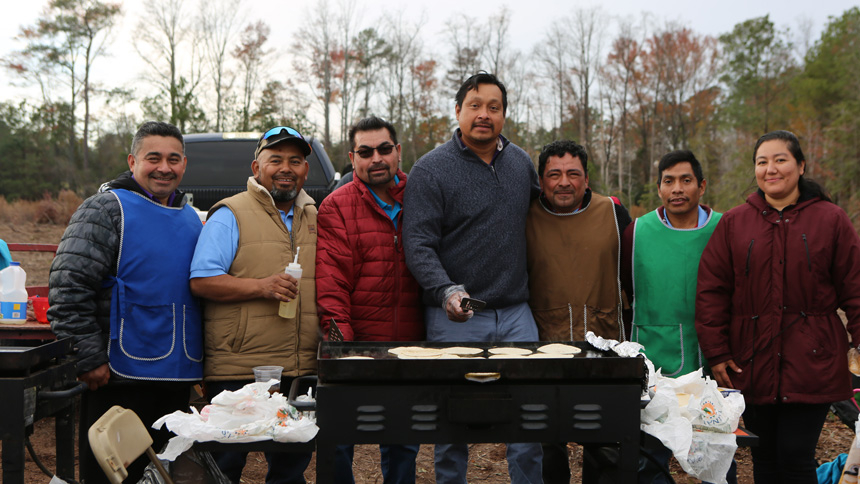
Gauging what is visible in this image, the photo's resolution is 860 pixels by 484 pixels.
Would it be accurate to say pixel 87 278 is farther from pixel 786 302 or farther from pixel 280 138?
pixel 786 302

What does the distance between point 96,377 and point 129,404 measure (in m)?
0.25

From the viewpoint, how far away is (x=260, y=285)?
2.85m

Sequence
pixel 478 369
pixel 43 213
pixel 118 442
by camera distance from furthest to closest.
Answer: pixel 43 213 < pixel 118 442 < pixel 478 369

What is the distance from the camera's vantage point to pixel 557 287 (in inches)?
126

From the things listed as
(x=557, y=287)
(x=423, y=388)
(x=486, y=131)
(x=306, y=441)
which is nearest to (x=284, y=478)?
(x=306, y=441)

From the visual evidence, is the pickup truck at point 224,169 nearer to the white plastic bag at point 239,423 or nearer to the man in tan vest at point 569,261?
the man in tan vest at point 569,261

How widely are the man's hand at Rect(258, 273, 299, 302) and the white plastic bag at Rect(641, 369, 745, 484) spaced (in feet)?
5.20

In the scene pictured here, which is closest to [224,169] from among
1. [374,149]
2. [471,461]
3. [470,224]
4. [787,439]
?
[374,149]

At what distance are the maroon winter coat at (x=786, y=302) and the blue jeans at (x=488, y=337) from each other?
2.91ft

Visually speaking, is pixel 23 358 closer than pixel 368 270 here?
Yes

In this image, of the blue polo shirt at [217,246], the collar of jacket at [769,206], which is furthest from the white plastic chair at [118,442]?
the collar of jacket at [769,206]

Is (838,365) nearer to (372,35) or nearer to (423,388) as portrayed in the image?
(423,388)

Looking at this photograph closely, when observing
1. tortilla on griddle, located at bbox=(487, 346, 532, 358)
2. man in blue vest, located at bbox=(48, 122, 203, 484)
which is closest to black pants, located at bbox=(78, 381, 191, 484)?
man in blue vest, located at bbox=(48, 122, 203, 484)

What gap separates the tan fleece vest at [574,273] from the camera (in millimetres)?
3189
